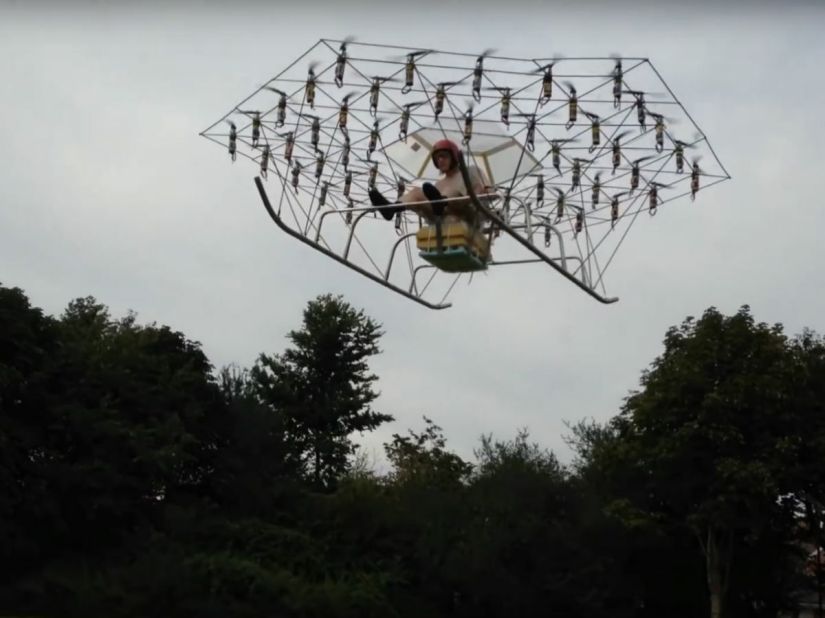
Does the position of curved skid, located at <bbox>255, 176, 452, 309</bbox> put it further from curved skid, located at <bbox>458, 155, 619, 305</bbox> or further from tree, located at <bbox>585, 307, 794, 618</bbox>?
tree, located at <bbox>585, 307, 794, 618</bbox>

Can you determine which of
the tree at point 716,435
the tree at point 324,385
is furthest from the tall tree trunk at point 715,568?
the tree at point 324,385

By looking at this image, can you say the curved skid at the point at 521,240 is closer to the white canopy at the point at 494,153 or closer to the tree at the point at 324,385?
the white canopy at the point at 494,153

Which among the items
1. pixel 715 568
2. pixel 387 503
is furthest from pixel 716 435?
pixel 387 503

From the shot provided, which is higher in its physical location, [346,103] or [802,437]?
[802,437]

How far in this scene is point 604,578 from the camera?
5566 centimetres

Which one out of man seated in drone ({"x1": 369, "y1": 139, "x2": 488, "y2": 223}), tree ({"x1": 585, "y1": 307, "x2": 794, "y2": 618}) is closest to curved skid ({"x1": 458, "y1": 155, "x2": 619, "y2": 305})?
man seated in drone ({"x1": 369, "y1": 139, "x2": 488, "y2": 223})

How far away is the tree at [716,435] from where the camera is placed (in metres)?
49.4

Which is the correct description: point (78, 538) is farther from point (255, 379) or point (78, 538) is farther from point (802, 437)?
point (802, 437)

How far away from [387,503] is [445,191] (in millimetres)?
41947

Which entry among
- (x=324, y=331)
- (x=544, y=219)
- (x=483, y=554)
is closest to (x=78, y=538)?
(x=483, y=554)

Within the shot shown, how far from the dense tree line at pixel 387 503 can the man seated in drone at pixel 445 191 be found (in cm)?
3360

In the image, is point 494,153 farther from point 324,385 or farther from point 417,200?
point 324,385

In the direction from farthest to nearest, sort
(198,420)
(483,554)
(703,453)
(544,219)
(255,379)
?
(255,379) → (198,420) → (483,554) → (703,453) → (544,219)

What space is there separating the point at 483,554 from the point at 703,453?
1086cm
